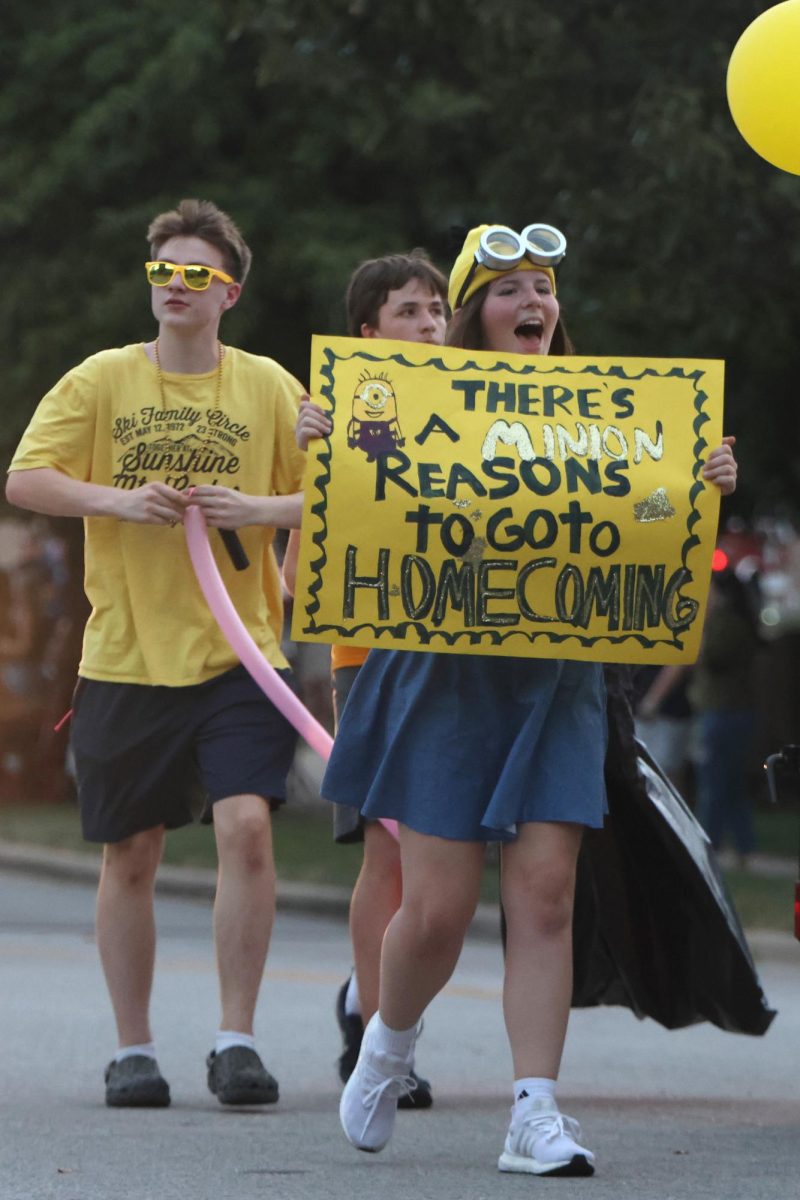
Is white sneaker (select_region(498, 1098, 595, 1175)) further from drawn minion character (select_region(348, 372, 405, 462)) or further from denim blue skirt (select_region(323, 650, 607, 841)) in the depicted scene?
drawn minion character (select_region(348, 372, 405, 462))

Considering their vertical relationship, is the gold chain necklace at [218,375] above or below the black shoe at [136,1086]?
above

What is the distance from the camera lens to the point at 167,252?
21.1ft

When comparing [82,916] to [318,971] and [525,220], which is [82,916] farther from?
[525,220]

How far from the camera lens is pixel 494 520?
520 centimetres

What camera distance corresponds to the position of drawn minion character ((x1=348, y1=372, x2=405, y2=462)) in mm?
5246

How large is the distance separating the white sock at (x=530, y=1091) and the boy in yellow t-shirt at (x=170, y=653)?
130 centimetres

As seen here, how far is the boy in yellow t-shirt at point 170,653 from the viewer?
630cm

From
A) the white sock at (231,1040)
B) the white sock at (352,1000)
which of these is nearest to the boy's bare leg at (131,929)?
the white sock at (231,1040)

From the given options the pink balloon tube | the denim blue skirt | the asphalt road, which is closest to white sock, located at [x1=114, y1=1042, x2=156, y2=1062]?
the asphalt road

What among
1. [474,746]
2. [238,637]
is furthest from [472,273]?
[238,637]

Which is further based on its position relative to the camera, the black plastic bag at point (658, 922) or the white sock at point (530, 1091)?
the black plastic bag at point (658, 922)

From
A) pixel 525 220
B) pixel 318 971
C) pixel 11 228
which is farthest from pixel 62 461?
pixel 11 228

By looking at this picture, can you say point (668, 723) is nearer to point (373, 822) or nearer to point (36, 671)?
point (36, 671)

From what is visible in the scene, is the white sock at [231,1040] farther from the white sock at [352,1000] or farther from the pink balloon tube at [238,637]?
the pink balloon tube at [238,637]
